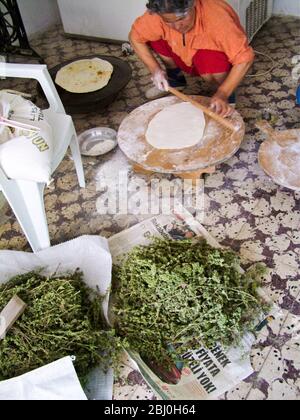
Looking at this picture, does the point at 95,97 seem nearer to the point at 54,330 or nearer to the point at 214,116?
the point at 214,116

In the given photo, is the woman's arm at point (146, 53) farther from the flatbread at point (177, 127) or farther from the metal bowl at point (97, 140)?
the metal bowl at point (97, 140)

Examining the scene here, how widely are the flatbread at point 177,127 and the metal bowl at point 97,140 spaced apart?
40 cm

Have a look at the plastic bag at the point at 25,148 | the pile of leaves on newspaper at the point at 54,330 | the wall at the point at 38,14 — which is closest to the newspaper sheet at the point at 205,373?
the pile of leaves on newspaper at the point at 54,330

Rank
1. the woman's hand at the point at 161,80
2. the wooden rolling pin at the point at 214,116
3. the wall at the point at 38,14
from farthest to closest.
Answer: the wall at the point at 38,14, the woman's hand at the point at 161,80, the wooden rolling pin at the point at 214,116

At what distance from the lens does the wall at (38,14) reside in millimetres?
3373

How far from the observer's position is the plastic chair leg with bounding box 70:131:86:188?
1.91m

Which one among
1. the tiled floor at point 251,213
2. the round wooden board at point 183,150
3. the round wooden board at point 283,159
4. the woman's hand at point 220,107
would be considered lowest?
the tiled floor at point 251,213

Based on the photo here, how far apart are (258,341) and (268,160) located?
0.83 m

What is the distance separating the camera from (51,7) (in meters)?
3.59

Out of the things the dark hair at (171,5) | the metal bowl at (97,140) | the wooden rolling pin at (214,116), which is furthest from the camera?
the metal bowl at (97,140)

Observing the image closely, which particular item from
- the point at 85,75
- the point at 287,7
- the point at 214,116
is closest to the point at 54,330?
the point at 214,116

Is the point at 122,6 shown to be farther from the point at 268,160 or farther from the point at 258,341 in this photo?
the point at 258,341

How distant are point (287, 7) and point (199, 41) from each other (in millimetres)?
1648
